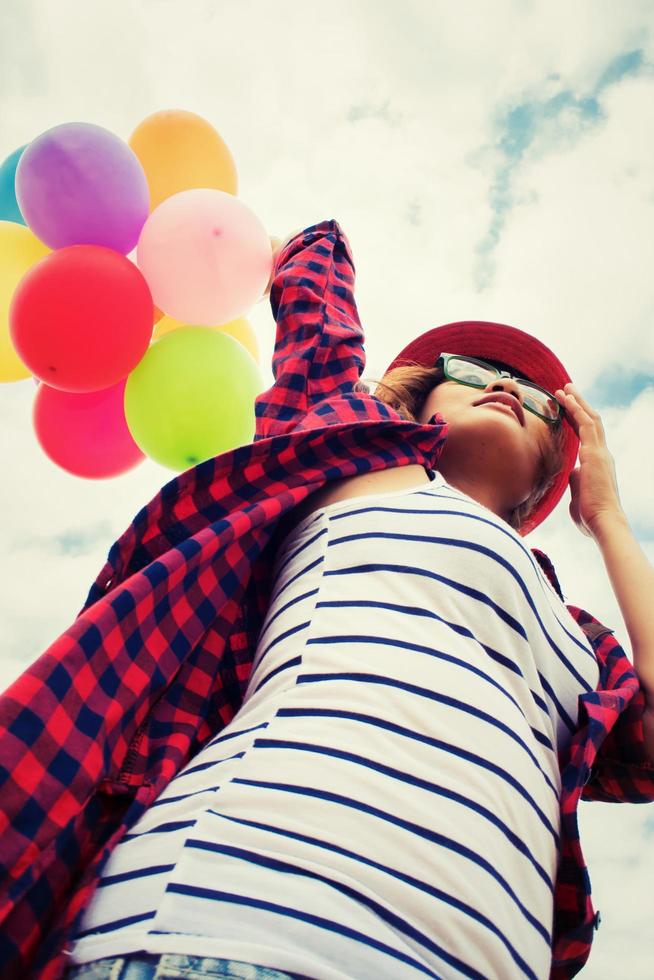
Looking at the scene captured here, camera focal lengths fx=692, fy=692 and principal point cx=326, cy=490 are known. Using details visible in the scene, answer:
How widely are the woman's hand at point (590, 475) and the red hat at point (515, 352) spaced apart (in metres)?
0.14

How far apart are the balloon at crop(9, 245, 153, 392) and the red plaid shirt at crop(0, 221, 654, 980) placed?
18.1 inches

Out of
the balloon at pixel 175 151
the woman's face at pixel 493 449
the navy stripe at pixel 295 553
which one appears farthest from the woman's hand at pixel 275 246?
the navy stripe at pixel 295 553

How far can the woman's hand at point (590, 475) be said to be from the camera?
157cm

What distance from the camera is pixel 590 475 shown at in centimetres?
163

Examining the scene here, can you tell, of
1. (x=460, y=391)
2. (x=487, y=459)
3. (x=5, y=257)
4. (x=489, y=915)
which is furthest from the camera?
(x=5, y=257)

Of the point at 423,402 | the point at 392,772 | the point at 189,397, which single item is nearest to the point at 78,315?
the point at 189,397

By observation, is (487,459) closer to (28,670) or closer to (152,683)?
(152,683)

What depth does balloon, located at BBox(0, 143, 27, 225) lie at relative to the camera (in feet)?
6.75

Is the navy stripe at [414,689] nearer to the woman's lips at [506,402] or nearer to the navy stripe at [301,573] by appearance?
the navy stripe at [301,573]

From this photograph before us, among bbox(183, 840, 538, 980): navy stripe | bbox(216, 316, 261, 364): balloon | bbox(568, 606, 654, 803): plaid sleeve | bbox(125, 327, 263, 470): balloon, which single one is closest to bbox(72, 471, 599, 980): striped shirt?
bbox(183, 840, 538, 980): navy stripe

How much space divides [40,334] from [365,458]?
0.94 metres

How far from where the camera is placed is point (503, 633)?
0.93m

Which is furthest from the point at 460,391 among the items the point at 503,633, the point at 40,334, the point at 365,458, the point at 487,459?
the point at 40,334

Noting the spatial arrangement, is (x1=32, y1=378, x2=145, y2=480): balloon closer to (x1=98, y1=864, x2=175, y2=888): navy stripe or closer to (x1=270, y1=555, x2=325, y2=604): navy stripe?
(x1=270, y1=555, x2=325, y2=604): navy stripe
